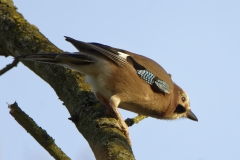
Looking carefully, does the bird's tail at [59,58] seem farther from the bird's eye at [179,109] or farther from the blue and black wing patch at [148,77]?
the bird's eye at [179,109]

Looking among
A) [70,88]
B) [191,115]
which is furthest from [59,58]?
[191,115]

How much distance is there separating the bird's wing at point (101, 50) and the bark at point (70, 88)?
Result: 0.87ft

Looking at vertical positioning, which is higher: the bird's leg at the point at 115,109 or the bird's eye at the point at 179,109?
the bird's eye at the point at 179,109

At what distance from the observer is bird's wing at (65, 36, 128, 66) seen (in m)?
5.84

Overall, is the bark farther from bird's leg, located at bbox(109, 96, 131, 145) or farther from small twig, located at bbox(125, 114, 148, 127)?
small twig, located at bbox(125, 114, 148, 127)

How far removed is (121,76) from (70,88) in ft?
3.44

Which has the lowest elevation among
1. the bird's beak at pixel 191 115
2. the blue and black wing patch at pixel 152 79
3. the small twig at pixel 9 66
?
the bird's beak at pixel 191 115

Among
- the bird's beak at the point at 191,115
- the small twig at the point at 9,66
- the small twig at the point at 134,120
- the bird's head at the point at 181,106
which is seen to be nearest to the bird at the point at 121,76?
the small twig at the point at 134,120

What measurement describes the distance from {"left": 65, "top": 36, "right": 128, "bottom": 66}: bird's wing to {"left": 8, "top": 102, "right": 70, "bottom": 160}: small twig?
4.72 feet

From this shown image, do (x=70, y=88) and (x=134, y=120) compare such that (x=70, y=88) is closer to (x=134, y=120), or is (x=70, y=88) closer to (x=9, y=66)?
(x=134, y=120)

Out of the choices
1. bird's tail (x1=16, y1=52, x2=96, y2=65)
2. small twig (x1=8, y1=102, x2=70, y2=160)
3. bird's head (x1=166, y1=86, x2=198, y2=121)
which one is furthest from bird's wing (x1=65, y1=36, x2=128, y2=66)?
small twig (x1=8, y1=102, x2=70, y2=160)

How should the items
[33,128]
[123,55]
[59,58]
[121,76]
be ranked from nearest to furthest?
[33,128] → [59,58] → [121,76] → [123,55]

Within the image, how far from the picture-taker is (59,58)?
17.8 feet

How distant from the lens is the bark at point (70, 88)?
421cm
